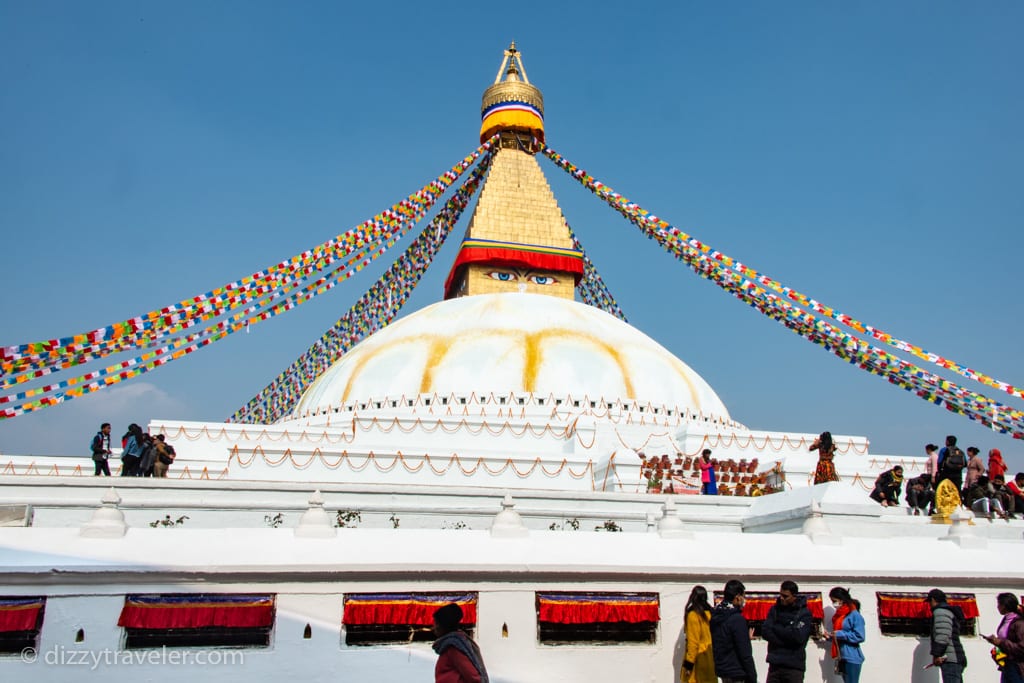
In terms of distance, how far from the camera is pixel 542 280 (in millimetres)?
21844

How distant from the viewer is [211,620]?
5.50m

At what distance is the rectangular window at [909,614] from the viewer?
21.9 feet

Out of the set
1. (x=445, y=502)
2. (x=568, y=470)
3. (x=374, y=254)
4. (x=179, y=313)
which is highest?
(x=374, y=254)

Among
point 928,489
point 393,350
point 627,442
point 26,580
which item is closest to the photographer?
A: point 26,580

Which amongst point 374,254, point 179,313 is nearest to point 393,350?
point 374,254

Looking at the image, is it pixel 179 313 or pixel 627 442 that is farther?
pixel 627 442

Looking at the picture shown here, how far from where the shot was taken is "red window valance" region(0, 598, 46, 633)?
17.1 feet

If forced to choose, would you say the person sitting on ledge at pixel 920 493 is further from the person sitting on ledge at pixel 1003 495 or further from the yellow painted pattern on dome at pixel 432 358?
the yellow painted pattern on dome at pixel 432 358

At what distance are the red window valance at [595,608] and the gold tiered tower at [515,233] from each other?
50.4 ft

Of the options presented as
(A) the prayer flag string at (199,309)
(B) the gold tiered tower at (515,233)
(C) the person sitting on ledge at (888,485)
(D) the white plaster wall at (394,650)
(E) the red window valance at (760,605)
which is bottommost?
(D) the white plaster wall at (394,650)

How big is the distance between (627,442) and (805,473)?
2782 mm

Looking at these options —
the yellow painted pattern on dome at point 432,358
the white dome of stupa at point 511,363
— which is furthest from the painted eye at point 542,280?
the yellow painted pattern on dome at point 432,358

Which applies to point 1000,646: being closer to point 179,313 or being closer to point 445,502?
point 445,502

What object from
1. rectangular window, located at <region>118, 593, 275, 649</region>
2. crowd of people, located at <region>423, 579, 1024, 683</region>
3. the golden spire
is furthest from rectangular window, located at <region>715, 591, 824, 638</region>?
the golden spire
